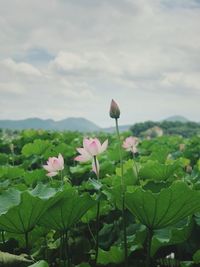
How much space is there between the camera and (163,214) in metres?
1.53

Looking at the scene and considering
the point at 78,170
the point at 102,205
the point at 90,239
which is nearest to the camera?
the point at 102,205

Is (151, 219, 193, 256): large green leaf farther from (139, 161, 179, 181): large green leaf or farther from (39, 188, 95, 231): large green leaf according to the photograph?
(139, 161, 179, 181): large green leaf

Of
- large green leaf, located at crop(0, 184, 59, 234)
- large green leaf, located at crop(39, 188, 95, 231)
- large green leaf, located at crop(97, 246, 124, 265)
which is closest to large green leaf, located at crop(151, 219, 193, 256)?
large green leaf, located at crop(97, 246, 124, 265)

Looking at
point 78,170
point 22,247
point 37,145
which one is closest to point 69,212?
point 22,247

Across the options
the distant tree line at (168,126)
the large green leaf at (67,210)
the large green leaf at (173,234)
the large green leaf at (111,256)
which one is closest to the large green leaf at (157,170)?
the large green leaf at (173,234)

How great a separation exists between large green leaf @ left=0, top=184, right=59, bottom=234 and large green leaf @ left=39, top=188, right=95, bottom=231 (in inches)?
1.5

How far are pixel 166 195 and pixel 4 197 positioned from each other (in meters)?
0.55

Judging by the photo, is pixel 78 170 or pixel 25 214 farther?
pixel 78 170

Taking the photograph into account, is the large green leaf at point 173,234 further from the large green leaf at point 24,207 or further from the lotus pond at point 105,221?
the large green leaf at point 24,207

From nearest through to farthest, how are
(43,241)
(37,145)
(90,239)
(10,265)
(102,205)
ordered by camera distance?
1. (10,265)
2. (102,205)
3. (43,241)
4. (90,239)
5. (37,145)

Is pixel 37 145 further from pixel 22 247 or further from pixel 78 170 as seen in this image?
pixel 22 247

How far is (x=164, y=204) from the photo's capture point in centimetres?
150

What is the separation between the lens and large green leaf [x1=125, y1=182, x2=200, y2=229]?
4.82 feet

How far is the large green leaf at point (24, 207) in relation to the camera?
4.74ft
